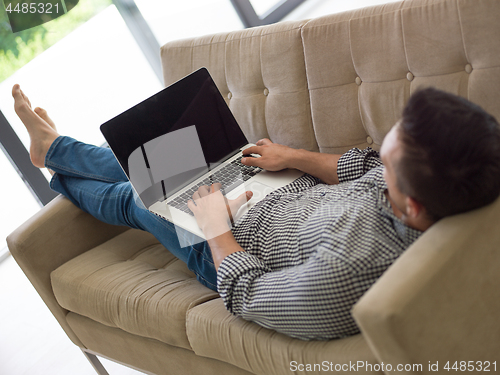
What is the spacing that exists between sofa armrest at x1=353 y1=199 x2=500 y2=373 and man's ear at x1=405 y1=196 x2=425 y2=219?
0.04 meters

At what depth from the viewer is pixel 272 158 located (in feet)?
4.28

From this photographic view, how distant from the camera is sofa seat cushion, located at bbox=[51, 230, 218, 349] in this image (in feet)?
3.87

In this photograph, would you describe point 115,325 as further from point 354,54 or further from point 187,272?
point 354,54

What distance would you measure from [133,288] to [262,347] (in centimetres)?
51

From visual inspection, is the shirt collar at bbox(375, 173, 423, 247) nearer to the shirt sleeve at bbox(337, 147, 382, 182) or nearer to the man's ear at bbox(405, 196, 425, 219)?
the man's ear at bbox(405, 196, 425, 219)

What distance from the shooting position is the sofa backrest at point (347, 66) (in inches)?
43.4

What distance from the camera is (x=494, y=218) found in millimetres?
766

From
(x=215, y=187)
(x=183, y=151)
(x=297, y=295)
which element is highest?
(x=183, y=151)

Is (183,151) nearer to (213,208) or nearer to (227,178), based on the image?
(227,178)

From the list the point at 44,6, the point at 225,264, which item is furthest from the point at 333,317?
the point at 44,6

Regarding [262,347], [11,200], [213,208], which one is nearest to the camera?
[262,347]

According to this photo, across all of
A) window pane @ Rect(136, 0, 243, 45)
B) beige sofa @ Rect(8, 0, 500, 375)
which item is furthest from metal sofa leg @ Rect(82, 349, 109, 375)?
window pane @ Rect(136, 0, 243, 45)

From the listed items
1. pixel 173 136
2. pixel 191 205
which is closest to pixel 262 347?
pixel 191 205

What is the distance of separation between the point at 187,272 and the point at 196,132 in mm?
441
